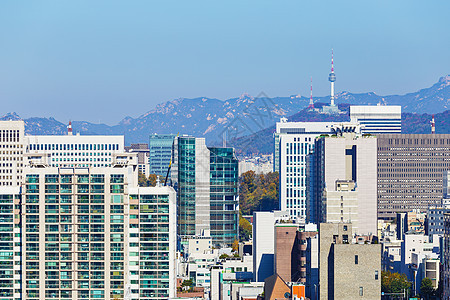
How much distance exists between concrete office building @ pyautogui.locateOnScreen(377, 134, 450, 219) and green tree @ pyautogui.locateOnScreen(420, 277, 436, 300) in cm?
7037

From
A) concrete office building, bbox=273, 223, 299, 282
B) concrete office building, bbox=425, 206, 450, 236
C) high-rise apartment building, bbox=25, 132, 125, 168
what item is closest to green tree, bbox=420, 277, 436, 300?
concrete office building, bbox=273, 223, 299, 282

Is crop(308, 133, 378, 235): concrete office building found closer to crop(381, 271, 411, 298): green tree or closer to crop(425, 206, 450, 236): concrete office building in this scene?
crop(425, 206, 450, 236): concrete office building

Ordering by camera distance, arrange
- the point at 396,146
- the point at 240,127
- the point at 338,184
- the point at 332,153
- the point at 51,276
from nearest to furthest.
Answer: the point at 51,276
the point at 338,184
the point at 332,153
the point at 240,127
the point at 396,146

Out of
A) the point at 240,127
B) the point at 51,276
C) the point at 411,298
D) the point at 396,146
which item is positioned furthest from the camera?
the point at 396,146

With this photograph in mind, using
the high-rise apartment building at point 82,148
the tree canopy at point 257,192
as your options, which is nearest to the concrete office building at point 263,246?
the tree canopy at point 257,192

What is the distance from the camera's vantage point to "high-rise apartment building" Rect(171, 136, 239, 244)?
112m

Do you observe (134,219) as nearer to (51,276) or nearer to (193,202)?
(51,276)

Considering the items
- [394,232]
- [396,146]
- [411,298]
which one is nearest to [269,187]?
[396,146]

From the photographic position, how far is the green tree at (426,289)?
8222 centimetres

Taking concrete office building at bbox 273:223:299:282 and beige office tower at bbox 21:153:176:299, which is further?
concrete office building at bbox 273:223:299:282

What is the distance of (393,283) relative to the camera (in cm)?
8506

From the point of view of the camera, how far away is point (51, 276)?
238 ft

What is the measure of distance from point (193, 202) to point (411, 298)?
37.1 meters

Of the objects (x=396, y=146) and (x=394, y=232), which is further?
(x=396, y=146)
